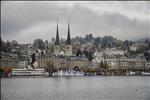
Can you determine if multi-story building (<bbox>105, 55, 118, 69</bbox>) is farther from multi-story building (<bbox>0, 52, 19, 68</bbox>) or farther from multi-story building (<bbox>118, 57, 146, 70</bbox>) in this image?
multi-story building (<bbox>0, 52, 19, 68</bbox>)

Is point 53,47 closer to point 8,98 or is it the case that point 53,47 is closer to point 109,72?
point 109,72

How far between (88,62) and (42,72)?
16.8 m

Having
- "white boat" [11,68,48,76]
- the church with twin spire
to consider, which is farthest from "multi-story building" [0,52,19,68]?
the church with twin spire

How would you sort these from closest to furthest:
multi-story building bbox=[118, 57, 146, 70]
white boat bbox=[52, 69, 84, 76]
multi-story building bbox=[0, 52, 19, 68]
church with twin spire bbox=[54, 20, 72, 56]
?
white boat bbox=[52, 69, 84, 76], multi-story building bbox=[0, 52, 19, 68], multi-story building bbox=[118, 57, 146, 70], church with twin spire bbox=[54, 20, 72, 56]

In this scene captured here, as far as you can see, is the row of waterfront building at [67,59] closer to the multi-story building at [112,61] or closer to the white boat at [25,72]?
the multi-story building at [112,61]

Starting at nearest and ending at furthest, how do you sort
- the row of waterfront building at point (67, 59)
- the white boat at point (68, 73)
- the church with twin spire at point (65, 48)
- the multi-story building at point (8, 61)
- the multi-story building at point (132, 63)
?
1. the white boat at point (68, 73)
2. the multi-story building at point (8, 61)
3. the row of waterfront building at point (67, 59)
4. the multi-story building at point (132, 63)
5. the church with twin spire at point (65, 48)

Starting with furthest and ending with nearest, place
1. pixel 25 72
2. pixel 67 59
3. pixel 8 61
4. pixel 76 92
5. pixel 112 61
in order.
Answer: pixel 112 61 → pixel 67 59 → pixel 8 61 → pixel 25 72 → pixel 76 92

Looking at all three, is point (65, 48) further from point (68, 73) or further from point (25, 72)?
point (25, 72)

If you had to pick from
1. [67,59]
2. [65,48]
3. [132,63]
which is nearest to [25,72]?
[67,59]

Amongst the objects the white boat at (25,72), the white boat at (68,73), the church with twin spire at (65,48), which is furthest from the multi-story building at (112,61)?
the white boat at (25,72)

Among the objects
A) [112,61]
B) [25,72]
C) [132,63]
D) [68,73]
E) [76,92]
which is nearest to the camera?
[76,92]

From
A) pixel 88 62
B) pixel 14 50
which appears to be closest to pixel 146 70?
pixel 88 62

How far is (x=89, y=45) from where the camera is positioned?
326 ft

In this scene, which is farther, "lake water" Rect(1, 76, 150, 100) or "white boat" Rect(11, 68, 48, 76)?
"white boat" Rect(11, 68, 48, 76)
